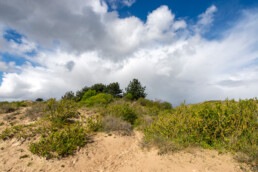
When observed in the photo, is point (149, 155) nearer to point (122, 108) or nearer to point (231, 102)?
point (231, 102)

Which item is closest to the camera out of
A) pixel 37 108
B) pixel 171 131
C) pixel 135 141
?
pixel 171 131

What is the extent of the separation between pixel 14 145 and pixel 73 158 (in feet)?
7.94

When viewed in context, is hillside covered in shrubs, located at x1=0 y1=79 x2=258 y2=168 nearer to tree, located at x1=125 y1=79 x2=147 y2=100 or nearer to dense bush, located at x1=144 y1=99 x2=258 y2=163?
dense bush, located at x1=144 y1=99 x2=258 y2=163

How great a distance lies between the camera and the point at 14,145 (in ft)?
16.9

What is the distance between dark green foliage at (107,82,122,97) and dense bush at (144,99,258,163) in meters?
28.1

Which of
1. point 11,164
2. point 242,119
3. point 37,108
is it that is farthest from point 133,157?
point 37,108

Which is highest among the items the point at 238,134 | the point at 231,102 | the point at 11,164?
the point at 231,102

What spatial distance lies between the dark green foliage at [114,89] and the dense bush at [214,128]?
1108 inches

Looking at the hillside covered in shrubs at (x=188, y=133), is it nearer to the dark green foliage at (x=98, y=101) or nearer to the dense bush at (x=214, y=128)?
the dense bush at (x=214, y=128)

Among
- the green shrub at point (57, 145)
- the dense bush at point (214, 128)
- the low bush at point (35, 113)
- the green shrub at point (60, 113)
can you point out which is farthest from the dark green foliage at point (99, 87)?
the dense bush at point (214, 128)

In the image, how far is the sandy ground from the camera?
3893mm

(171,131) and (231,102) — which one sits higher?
(231,102)

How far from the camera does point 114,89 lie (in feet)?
111

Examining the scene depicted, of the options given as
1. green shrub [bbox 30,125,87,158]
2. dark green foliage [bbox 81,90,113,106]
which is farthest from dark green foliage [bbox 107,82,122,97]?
green shrub [bbox 30,125,87,158]
